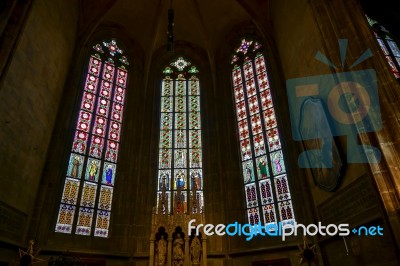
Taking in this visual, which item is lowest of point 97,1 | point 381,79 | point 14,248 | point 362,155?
point 14,248

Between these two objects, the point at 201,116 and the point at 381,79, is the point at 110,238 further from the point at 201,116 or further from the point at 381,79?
the point at 381,79

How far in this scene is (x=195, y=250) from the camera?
34.6 ft

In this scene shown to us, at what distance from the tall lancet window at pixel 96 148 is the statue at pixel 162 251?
2324mm

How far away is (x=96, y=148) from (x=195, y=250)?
5.91 metres

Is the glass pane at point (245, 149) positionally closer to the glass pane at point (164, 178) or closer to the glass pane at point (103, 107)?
the glass pane at point (164, 178)

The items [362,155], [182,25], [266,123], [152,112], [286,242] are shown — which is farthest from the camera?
[182,25]

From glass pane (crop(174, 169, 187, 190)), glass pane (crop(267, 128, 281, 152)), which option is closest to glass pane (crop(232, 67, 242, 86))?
glass pane (crop(267, 128, 281, 152))

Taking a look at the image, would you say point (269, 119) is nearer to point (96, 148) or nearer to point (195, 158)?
point (195, 158)

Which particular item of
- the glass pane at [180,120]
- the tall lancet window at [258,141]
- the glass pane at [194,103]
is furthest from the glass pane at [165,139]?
the tall lancet window at [258,141]

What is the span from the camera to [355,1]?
9320mm

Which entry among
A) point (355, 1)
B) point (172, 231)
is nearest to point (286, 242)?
point (172, 231)

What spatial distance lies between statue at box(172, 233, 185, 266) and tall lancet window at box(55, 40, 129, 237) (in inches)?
111

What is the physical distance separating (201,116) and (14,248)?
921cm

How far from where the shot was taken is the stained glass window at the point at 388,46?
38.6ft
